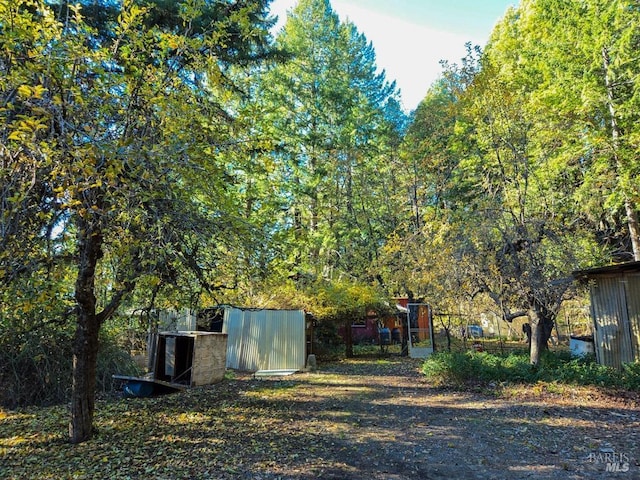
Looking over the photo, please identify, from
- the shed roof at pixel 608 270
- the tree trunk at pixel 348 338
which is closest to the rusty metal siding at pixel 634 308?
the shed roof at pixel 608 270

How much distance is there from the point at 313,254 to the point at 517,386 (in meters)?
11.6

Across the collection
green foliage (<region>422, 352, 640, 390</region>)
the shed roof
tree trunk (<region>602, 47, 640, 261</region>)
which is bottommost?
green foliage (<region>422, 352, 640, 390</region>)

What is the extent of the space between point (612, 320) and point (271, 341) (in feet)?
30.5

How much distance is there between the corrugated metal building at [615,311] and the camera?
345 inches

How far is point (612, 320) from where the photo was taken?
915 centimetres

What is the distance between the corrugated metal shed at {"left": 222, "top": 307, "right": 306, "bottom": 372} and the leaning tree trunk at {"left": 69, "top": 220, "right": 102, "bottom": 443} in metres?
7.18

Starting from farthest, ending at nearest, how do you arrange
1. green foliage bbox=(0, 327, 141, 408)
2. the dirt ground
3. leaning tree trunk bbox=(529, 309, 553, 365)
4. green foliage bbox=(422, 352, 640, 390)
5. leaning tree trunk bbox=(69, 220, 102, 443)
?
leaning tree trunk bbox=(529, 309, 553, 365), green foliage bbox=(422, 352, 640, 390), green foliage bbox=(0, 327, 141, 408), leaning tree trunk bbox=(69, 220, 102, 443), the dirt ground

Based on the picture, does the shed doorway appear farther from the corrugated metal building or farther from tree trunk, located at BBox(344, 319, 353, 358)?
the corrugated metal building

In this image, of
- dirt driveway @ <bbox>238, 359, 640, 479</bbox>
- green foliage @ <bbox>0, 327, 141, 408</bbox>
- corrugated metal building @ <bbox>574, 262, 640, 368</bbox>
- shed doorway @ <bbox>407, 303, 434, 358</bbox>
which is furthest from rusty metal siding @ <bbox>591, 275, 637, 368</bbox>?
green foliage @ <bbox>0, 327, 141, 408</bbox>

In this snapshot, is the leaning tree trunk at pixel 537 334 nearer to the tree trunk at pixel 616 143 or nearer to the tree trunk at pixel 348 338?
the tree trunk at pixel 616 143

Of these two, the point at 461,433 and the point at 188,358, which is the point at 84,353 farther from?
the point at 461,433

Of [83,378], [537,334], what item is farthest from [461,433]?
[537,334]

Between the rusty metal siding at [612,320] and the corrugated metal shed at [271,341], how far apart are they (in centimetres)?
812

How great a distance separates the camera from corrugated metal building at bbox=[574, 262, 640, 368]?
8.77 m
